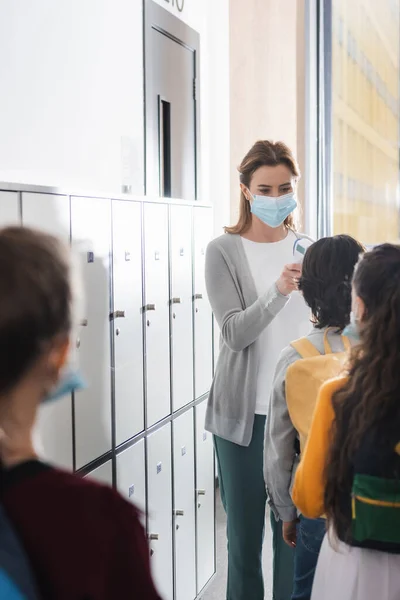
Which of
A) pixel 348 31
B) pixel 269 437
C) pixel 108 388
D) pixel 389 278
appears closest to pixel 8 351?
pixel 389 278

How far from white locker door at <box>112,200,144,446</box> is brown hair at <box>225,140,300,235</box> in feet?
1.03

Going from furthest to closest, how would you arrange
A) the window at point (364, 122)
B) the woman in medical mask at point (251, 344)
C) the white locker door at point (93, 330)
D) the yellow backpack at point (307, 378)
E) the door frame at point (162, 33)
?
the window at point (364, 122)
the door frame at point (162, 33)
the woman in medical mask at point (251, 344)
the white locker door at point (93, 330)
the yellow backpack at point (307, 378)

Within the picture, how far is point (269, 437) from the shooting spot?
73.6 inches

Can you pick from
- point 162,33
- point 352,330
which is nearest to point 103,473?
point 352,330

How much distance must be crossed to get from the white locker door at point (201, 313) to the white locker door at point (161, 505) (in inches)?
14.7

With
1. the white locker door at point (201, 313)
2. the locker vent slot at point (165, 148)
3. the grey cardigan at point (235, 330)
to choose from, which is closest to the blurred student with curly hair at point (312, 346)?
the grey cardigan at point (235, 330)

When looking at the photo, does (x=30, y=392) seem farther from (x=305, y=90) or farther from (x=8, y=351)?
(x=305, y=90)

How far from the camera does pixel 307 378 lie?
1704 millimetres

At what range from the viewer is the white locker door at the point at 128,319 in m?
2.28

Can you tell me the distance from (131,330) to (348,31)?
106 inches

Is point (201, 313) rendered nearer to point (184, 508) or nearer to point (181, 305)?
point (181, 305)

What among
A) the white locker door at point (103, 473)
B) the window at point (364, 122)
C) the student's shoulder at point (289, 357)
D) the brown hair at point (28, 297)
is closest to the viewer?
the brown hair at point (28, 297)

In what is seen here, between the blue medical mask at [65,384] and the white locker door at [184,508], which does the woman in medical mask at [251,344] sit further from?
the blue medical mask at [65,384]

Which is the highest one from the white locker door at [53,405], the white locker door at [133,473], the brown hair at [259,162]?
the brown hair at [259,162]
